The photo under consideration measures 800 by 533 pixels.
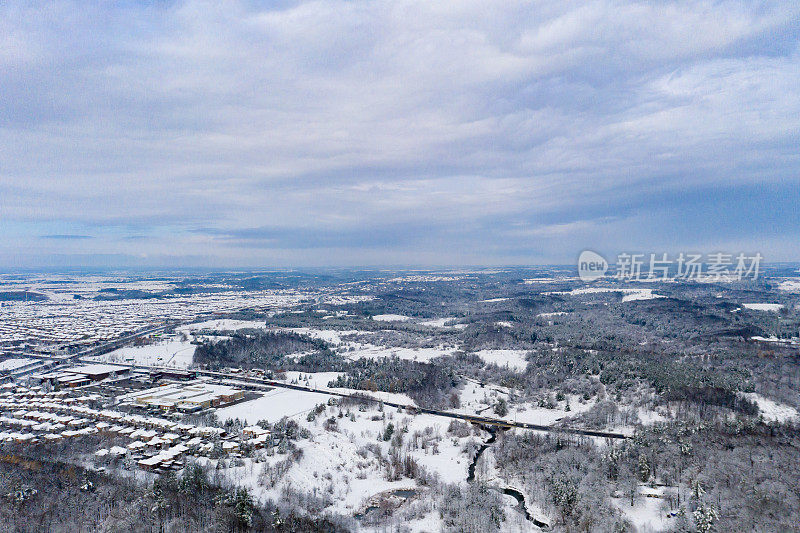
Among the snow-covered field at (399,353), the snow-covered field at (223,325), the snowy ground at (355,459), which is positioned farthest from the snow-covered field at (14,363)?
the snowy ground at (355,459)

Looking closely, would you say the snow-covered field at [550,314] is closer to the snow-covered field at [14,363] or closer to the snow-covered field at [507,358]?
the snow-covered field at [507,358]

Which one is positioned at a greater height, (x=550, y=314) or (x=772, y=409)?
(x=550, y=314)

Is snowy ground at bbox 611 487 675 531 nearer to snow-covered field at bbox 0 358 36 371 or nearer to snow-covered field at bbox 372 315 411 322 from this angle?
snow-covered field at bbox 0 358 36 371

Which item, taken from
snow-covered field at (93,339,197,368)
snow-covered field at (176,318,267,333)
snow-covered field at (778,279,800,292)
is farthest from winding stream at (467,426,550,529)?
snow-covered field at (778,279,800,292)

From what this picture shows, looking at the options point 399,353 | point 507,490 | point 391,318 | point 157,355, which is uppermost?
point 391,318

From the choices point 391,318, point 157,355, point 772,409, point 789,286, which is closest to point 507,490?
point 772,409

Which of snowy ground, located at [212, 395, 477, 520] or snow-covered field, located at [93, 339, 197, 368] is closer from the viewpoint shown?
snowy ground, located at [212, 395, 477, 520]

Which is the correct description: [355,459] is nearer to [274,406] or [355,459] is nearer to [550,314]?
[274,406]

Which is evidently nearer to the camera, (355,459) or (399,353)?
(355,459)

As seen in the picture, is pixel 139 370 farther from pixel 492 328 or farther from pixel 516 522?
pixel 492 328
